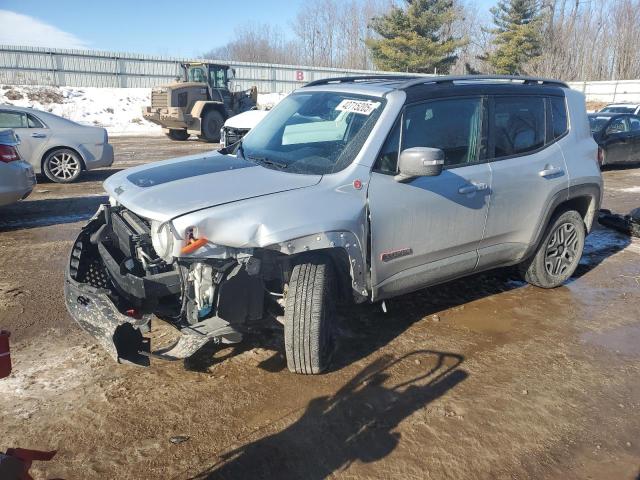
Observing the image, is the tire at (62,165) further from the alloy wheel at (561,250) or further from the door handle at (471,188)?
the alloy wheel at (561,250)

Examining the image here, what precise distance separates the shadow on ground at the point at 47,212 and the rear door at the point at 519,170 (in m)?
5.87

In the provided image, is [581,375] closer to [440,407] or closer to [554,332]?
[554,332]

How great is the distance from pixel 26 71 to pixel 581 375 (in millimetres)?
33909

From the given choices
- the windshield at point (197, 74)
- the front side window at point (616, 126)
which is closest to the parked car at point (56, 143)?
the windshield at point (197, 74)

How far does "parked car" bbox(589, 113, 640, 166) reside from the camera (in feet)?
43.1

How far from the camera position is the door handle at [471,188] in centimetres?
396

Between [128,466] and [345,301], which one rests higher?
[345,301]

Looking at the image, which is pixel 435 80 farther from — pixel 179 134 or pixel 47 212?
pixel 179 134

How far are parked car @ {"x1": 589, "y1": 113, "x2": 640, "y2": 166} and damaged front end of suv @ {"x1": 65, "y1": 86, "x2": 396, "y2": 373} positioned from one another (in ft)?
38.0

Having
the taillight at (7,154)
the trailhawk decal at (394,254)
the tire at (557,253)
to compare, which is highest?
the taillight at (7,154)

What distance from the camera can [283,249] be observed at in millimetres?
3148

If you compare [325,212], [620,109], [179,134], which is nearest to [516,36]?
[620,109]

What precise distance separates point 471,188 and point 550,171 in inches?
42.0

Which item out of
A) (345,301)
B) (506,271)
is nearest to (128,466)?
(345,301)
